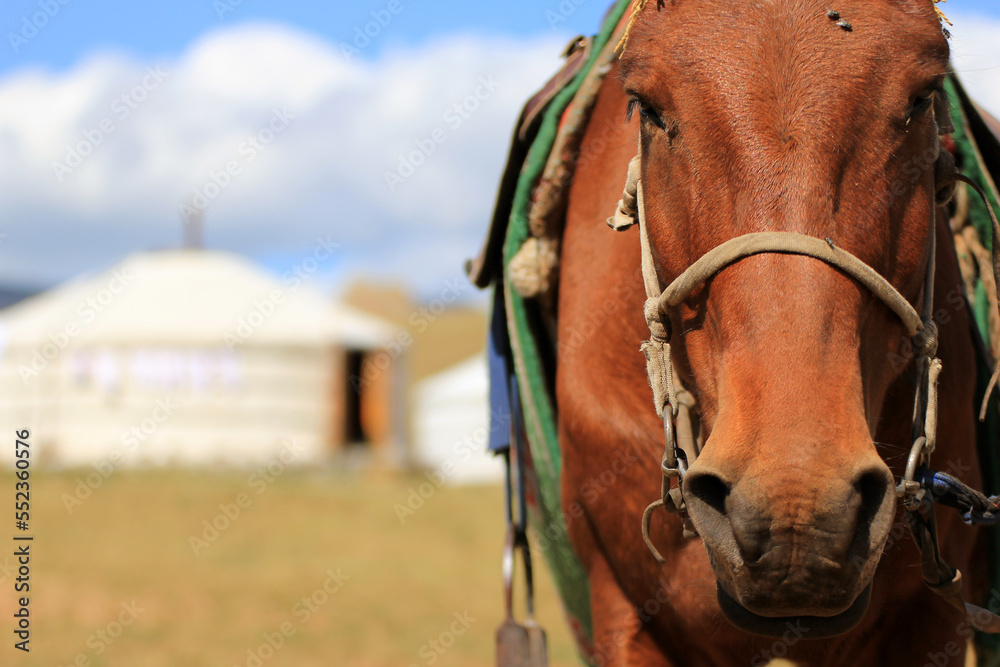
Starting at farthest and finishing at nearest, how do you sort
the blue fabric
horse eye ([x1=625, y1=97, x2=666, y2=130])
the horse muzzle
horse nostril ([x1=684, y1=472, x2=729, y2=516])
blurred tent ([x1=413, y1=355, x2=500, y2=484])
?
blurred tent ([x1=413, y1=355, x2=500, y2=484]), the blue fabric, horse eye ([x1=625, y1=97, x2=666, y2=130]), horse nostril ([x1=684, y1=472, x2=729, y2=516]), the horse muzzle

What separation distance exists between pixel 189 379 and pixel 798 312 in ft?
66.1

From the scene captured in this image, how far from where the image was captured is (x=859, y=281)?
Answer: 1.56 m

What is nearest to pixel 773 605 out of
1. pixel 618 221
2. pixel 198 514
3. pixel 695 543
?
pixel 695 543

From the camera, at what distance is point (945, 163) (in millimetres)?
1772

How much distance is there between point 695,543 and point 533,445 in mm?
678

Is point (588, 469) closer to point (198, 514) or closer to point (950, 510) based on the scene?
point (950, 510)

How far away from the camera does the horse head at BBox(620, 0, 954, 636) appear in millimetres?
1430

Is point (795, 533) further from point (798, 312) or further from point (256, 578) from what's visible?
point (256, 578)

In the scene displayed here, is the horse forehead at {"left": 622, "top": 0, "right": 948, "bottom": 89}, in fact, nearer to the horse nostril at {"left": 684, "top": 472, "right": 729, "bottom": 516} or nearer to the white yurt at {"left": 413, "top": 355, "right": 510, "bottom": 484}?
the horse nostril at {"left": 684, "top": 472, "right": 729, "bottom": 516}

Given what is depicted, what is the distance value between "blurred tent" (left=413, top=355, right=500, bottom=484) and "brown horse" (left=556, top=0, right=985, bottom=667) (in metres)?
19.8

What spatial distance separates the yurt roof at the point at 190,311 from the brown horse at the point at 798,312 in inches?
755

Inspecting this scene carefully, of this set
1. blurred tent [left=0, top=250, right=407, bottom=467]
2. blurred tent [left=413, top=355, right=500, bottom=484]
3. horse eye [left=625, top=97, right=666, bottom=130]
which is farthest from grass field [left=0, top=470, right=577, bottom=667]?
blurred tent [left=413, top=355, right=500, bottom=484]

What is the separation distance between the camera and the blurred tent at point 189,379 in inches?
790

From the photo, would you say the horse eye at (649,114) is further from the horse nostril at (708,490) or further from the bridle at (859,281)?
the horse nostril at (708,490)
